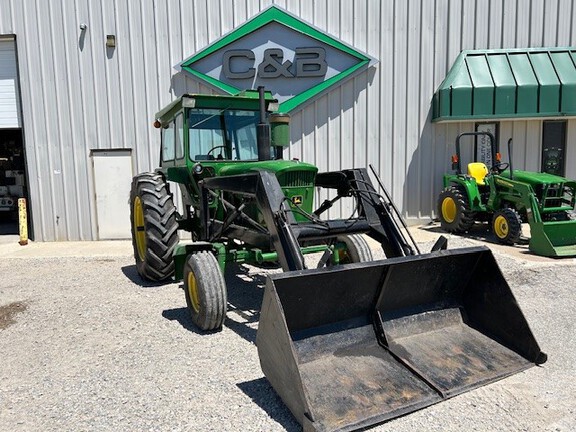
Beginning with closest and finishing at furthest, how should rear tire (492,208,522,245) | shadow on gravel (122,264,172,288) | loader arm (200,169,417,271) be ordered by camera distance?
loader arm (200,169,417,271)
shadow on gravel (122,264,172,288)
rear tire (492,208,522,245)

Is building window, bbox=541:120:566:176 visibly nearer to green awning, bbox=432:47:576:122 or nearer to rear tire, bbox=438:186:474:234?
green awning, bbox=432:47:576:122

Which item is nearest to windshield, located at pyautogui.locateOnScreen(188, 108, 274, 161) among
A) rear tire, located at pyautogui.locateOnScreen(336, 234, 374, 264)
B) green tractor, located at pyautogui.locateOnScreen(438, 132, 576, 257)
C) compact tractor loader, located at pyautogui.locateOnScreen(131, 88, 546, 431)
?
compact tractor loader, located at pyautogui.locateOnScreen(131, 88, 546, 431)

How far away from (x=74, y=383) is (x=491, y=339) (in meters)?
3.19

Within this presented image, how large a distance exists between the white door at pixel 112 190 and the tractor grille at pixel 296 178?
654cm

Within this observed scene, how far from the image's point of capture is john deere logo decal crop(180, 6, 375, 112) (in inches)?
386

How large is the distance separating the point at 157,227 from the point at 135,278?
1.51 metres

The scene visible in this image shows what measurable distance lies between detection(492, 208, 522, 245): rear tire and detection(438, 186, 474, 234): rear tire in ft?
1.90

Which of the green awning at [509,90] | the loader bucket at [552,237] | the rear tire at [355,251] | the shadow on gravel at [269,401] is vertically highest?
the green awning at [509,90]

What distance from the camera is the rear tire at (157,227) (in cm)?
551

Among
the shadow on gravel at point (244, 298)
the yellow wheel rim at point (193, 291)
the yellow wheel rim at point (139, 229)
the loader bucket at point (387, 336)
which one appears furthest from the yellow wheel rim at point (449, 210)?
the yellow wheel rim at point (193, 291)

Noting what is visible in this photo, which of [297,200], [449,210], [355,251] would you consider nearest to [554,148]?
[449,210]

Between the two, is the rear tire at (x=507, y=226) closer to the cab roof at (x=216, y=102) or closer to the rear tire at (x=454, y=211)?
the rear tire at (x=454, y=211)

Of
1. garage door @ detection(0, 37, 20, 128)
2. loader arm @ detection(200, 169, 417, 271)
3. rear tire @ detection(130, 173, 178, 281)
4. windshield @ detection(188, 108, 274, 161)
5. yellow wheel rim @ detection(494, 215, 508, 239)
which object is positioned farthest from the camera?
garage door @ detection(0, 37, 20, 128)

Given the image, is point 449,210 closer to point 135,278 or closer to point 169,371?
point 135,278
